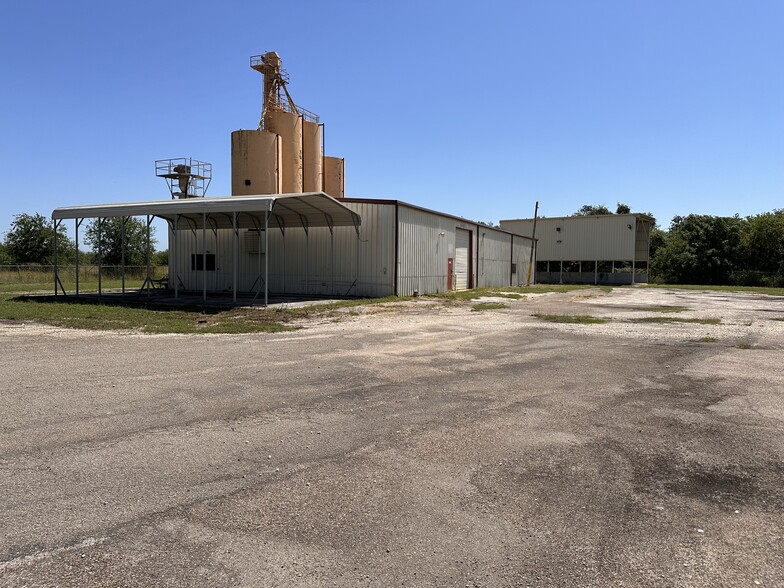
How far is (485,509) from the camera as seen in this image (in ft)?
13.5

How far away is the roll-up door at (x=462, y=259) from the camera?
114ft

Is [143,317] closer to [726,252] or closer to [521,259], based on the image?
[521,259]

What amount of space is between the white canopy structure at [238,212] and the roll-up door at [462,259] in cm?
960

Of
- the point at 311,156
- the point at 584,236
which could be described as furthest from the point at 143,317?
the point at 584,236

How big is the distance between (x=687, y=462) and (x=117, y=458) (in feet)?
17.3

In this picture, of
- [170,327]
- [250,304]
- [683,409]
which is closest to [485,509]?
[683,409]

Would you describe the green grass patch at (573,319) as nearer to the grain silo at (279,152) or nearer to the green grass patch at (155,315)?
the green grass patch at (155,315)

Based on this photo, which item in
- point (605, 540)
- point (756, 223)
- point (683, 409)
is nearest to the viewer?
point (605, 540)

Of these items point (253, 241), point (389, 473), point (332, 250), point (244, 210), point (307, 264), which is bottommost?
point (389, 473)

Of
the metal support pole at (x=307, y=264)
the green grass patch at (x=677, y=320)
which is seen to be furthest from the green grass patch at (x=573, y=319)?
the metal support pole at (x=307, y=264)

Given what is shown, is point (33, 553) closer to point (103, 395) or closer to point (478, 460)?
point (478, 460)

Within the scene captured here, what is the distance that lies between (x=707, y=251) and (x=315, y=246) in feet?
146

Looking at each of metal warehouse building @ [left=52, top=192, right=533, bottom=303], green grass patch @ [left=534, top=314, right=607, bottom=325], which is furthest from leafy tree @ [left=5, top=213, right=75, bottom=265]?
green grass patch @ [left=534, top=314, right=607, bottom=325]

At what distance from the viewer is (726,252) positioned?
55.1 metres
